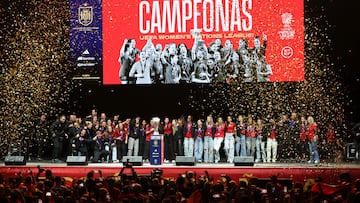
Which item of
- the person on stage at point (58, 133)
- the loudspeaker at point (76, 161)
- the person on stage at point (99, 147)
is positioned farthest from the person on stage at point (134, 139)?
the loudspeaker at point (76, 161)

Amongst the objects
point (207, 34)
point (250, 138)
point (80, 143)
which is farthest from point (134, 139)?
point (207, 34)

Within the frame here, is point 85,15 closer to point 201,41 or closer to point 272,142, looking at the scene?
point 201,41

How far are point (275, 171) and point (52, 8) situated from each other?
34.6 feet

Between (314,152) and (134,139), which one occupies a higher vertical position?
(134,139)

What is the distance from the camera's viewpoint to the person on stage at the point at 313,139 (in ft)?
65.4

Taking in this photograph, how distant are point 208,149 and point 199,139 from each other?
1.52ft

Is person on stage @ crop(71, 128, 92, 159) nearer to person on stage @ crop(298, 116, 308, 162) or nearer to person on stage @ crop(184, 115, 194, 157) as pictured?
person on stage @ crop(184, 115, 194, 157)

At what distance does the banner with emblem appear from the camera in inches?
874

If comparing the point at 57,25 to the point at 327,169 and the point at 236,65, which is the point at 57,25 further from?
the point at 327,169

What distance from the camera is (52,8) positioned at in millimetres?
22531

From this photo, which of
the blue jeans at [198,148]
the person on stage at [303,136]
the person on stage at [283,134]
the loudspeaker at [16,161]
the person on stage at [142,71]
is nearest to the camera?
the loudspeaker at [16,161]

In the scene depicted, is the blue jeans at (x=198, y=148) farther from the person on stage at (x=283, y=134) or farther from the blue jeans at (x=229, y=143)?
the person on stage at (x=283, y=134)

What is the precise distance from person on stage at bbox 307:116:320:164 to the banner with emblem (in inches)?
304

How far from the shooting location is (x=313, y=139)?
65.4 feet
